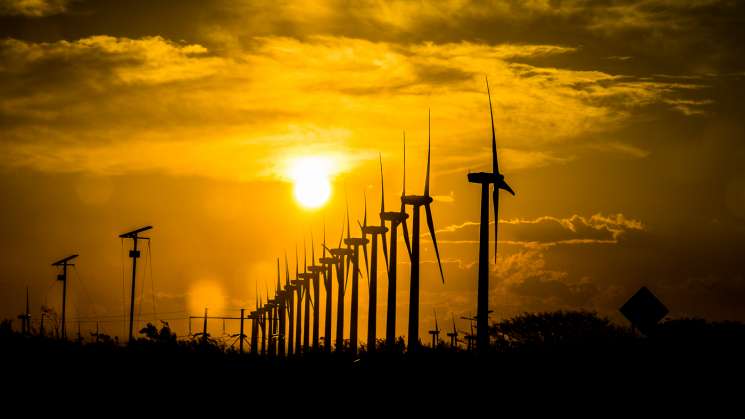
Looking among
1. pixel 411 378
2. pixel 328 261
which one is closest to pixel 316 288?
pixel 328 261

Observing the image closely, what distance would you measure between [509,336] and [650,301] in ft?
485

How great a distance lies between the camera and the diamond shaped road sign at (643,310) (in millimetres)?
38312

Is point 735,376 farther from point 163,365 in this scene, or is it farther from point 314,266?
point 314,266

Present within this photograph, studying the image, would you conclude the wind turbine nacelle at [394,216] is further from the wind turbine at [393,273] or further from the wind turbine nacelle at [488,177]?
the wind turbine nacelle at [488,177]

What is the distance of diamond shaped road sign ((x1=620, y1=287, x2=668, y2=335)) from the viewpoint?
38312 millimetres

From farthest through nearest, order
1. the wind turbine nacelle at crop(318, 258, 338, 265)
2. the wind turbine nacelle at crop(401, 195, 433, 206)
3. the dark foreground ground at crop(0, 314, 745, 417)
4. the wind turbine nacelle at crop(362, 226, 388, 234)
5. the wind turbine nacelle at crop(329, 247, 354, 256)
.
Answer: the wind turbine nacelle at crop(318, 258, 338, 265) → the wind turbine nacelle at crop(329, 247, 354, 256) → the wind turbine nacelle at crop(362, 226, 388, 234) → the wind turbine nacelle at crop(401, 195, 433, 206) → the dark foreground ground at crop(0, 314, 745, 417)

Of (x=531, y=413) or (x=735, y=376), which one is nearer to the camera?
(x=531, y=413)

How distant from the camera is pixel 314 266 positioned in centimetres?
14562

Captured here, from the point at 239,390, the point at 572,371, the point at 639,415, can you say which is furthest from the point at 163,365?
the point at 639,415

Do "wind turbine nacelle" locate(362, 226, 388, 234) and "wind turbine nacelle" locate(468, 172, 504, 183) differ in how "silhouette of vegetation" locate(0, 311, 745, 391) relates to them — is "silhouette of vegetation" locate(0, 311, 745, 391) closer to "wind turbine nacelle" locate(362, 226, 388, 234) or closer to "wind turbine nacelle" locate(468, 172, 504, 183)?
"wind turbine nacelle" locate(468, 172, 504, 183)

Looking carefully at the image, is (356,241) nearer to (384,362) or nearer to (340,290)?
(340,290)

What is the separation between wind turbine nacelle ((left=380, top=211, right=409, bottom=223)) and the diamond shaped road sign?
165 ft

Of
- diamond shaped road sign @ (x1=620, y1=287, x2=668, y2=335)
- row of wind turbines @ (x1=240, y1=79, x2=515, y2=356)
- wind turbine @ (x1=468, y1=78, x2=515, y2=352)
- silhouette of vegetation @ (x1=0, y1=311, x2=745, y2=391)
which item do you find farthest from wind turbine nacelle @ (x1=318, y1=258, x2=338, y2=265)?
diamond shaped road sign @ (x1=620, y1=287, x2=668, y2=335)

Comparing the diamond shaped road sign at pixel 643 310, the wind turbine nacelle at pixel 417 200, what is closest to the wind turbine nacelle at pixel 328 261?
the wind turbine nacelle at pixel 417 200
